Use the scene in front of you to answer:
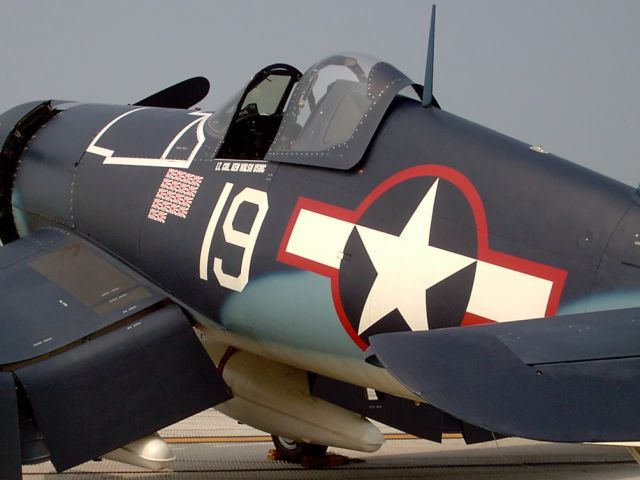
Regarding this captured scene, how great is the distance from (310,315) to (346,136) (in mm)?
1085

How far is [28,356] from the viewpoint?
5453mm

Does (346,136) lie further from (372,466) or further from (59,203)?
(372,466)

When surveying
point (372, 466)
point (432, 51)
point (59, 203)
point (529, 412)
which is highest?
point (432, 51)

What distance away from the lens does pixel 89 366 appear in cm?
554

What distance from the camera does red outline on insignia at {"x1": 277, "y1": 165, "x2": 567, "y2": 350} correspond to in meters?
4.24

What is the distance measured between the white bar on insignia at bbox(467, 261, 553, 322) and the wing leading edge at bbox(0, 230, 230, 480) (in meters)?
2.19

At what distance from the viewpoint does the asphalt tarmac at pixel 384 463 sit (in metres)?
7.83

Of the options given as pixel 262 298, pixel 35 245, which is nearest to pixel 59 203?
pixel 35 245

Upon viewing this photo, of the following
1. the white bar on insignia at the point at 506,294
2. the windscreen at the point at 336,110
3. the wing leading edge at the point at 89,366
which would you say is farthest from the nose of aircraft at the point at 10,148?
the white bar on insignia at the point at 506,294

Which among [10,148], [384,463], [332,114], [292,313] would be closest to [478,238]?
[292,313]

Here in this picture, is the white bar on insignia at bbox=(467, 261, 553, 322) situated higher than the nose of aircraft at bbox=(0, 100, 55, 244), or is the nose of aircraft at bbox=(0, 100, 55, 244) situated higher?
the white bar on insignia at bbox=(467, 261, 553, 322)

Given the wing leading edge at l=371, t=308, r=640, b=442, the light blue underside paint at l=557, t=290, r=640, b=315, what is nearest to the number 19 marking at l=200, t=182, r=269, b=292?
the light blue underside paint at l=557, t=290, r=640, b=315

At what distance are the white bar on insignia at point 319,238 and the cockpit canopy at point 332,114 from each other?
34 centimetres

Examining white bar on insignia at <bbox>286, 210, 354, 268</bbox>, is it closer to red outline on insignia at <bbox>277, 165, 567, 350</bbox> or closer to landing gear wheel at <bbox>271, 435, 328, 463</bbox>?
red outline on insignia at <bbox>277, 165, 567, 350</bbox>
